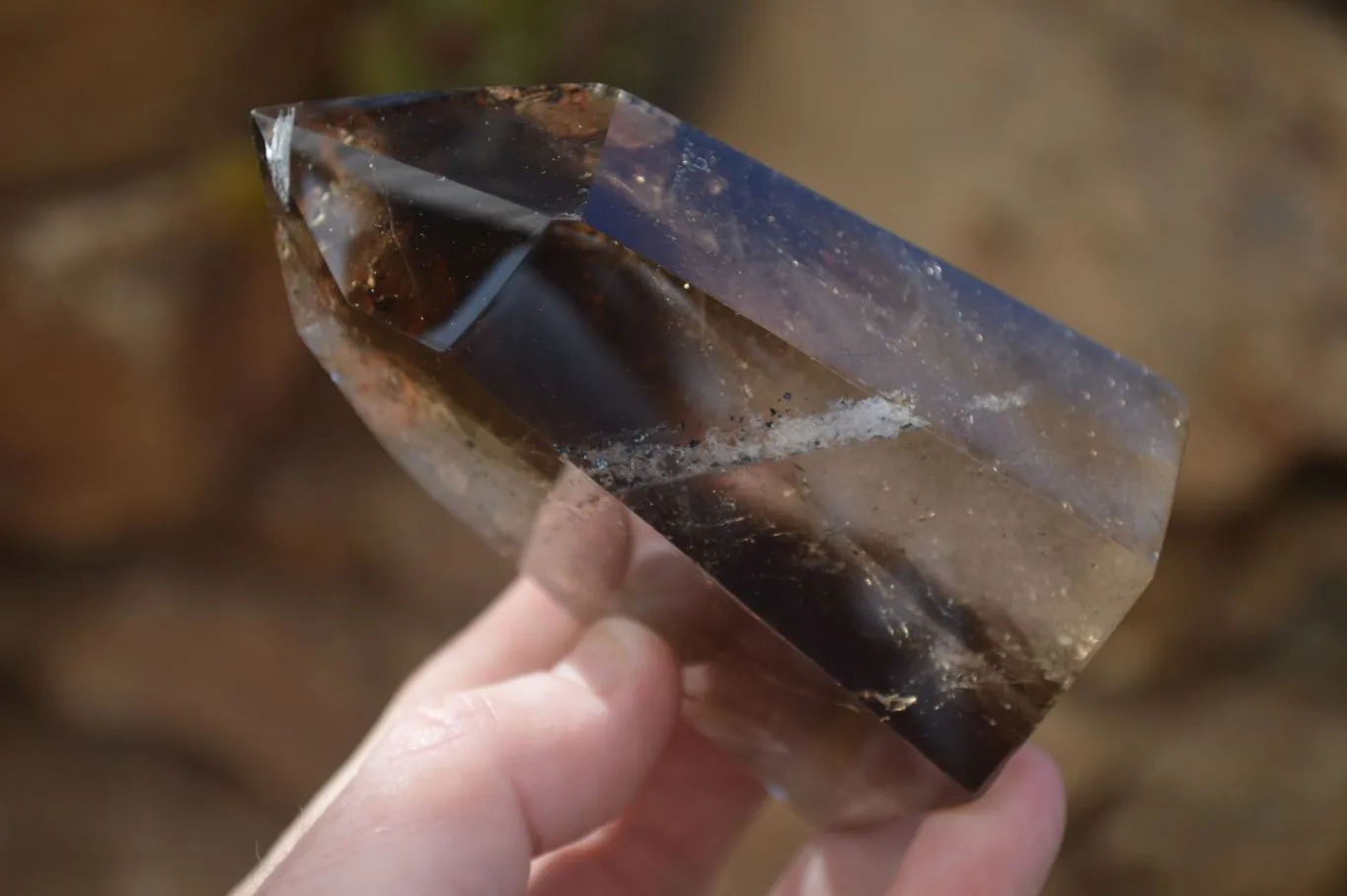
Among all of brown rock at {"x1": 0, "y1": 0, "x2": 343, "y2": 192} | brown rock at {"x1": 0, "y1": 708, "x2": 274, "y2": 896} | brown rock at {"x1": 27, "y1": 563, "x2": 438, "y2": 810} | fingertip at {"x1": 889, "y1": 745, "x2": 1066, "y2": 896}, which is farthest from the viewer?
brown rock at {"x1": 0, "y1": 708, "x2": 274, "y2": 896}

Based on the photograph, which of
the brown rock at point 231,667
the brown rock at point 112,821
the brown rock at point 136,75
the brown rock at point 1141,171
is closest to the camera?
the brown rock at point 1141,171

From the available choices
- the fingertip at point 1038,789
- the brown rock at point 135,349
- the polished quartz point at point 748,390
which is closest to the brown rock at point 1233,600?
the fingertip at point 1038,789

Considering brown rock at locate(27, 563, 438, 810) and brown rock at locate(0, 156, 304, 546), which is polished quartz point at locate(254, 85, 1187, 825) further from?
brown rock at locate(27, 563, 438, 810)

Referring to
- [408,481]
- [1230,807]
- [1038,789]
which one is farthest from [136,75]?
[1230,807]

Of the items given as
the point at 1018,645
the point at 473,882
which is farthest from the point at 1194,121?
the point at 473,882

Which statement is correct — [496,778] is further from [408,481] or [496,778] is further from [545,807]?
[408,481]

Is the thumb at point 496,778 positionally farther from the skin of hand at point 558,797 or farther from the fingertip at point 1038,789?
the fingertip at point 1038,789

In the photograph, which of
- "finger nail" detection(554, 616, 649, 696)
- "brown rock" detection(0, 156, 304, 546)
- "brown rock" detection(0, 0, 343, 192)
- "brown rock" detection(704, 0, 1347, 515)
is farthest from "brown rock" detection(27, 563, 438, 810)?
"finger nail" detection(554, 616, 649, 696)
